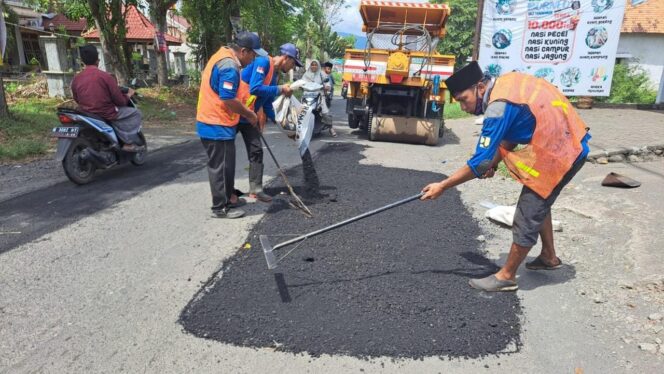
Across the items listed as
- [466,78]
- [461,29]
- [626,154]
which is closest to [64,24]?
[626,154]

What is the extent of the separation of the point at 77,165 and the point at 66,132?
1.27ft

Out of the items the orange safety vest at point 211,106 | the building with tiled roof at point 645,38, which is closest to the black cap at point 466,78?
the orange safety vest at point 211,106

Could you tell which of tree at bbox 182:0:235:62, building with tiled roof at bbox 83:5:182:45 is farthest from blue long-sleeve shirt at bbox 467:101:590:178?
building with tiled roof at bbox 83:5:182:45

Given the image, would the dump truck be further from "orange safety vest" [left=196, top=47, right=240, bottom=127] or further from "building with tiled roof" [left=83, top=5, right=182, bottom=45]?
"building with tiled roof" [left=83, top=5, right=182, bottom=45]

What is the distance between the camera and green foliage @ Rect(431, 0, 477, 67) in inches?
1371

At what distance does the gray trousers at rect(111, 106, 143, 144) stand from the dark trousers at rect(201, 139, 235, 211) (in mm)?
1973

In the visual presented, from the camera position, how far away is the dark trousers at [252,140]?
173 inches

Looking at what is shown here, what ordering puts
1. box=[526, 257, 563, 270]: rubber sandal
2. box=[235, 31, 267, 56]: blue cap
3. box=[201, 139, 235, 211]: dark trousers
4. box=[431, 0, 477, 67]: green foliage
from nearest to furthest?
box=[526, 257, 563, 270]: rubber sandal, box=[235, 31, 267, 56]: blue cap, box=[201, 139, 235, 211]: dark trousers, box=[431, 0, 477, 67]: green foliage

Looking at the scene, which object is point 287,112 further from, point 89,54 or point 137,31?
point 137,31

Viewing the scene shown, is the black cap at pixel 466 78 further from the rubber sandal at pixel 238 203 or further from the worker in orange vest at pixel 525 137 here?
the rubber sandal at pixel 238 203

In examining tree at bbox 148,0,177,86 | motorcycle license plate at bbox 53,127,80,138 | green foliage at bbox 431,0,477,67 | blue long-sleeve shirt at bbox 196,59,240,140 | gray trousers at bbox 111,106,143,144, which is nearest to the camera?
blue long-sleeve shirt at bbox 196,59,240,140

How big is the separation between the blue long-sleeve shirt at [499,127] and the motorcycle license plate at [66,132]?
170 inches

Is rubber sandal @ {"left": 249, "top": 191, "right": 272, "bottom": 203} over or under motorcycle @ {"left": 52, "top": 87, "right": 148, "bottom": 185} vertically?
under

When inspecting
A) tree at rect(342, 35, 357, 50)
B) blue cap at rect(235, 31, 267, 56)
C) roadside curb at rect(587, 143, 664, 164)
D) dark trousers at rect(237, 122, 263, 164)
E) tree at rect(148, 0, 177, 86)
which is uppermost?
tree at rect(342, 35, 357, 50)
